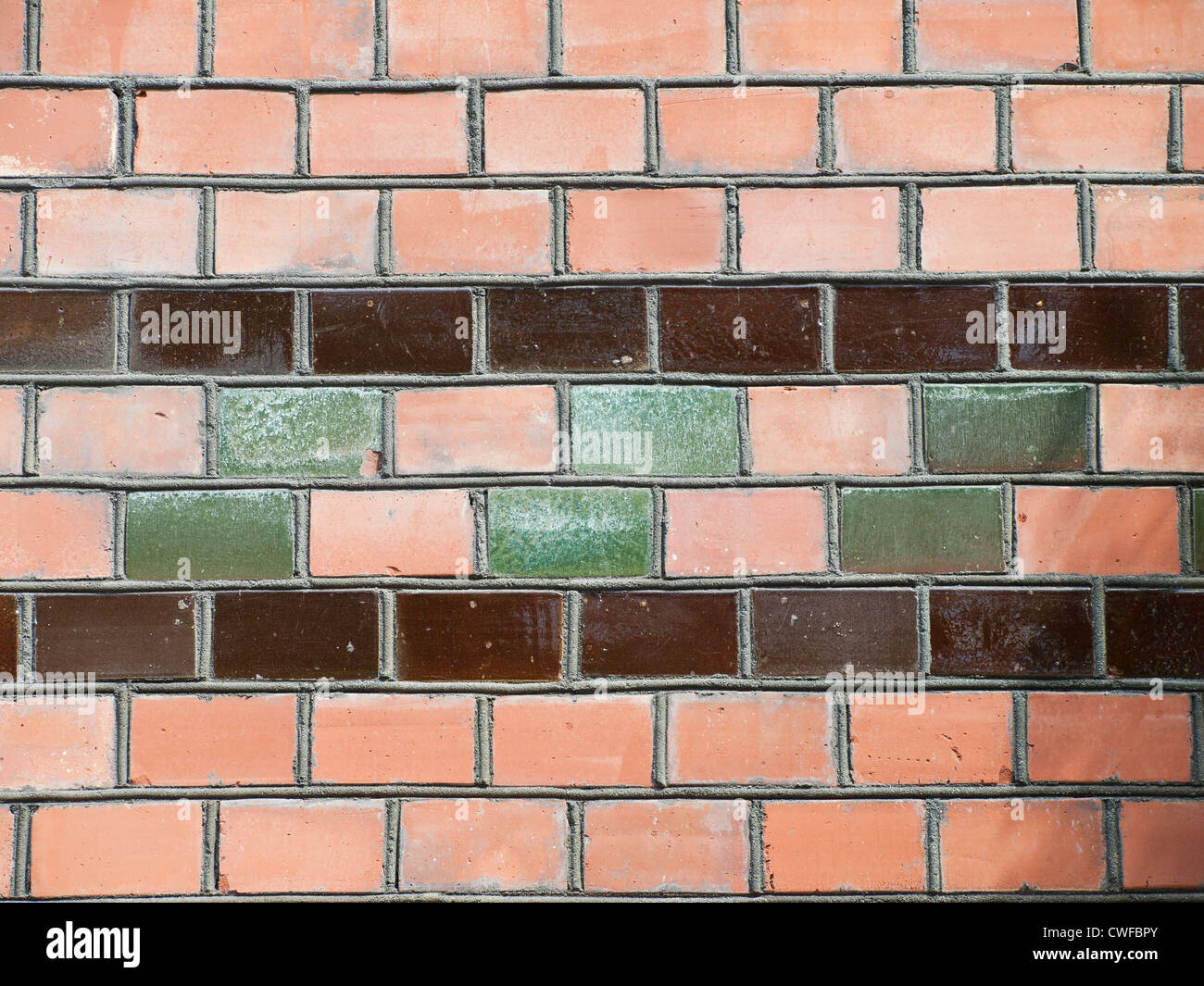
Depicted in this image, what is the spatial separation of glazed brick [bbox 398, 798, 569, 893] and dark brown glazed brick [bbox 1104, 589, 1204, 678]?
69 cm

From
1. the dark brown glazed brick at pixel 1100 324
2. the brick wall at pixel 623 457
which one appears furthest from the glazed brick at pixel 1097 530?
the dark brown glazed brick at pixel 1100 324

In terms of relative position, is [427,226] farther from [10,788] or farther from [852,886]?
[852,886]

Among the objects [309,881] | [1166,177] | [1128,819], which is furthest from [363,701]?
[1166,177]

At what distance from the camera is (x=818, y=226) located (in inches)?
35.3

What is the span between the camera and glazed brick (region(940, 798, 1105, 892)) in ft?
Answer: 2.92

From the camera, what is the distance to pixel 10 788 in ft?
2.91

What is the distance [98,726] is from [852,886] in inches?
36.2

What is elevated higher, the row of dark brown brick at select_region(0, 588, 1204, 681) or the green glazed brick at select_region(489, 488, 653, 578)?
the green glazed brick at select_region(489, 488, 653, 578)

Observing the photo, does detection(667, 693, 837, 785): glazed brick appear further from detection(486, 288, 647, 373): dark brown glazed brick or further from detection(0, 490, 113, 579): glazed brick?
detection(0, 490, 113, 579): glazed brick

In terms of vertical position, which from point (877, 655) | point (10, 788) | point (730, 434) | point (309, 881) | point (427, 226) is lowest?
point (309, 881)

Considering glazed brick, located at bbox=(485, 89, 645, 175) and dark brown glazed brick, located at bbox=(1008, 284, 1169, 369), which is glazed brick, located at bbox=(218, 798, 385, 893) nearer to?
glazed brick, located at bbox=(485, 89, 645, 175)

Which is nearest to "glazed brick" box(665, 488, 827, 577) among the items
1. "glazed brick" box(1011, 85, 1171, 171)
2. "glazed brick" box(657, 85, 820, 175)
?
"glazed brick" box(657, 85, 820, 175)

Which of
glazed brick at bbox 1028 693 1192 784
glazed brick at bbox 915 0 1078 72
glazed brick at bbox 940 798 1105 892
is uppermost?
glazed brick at bbox 915 0 1078 72
